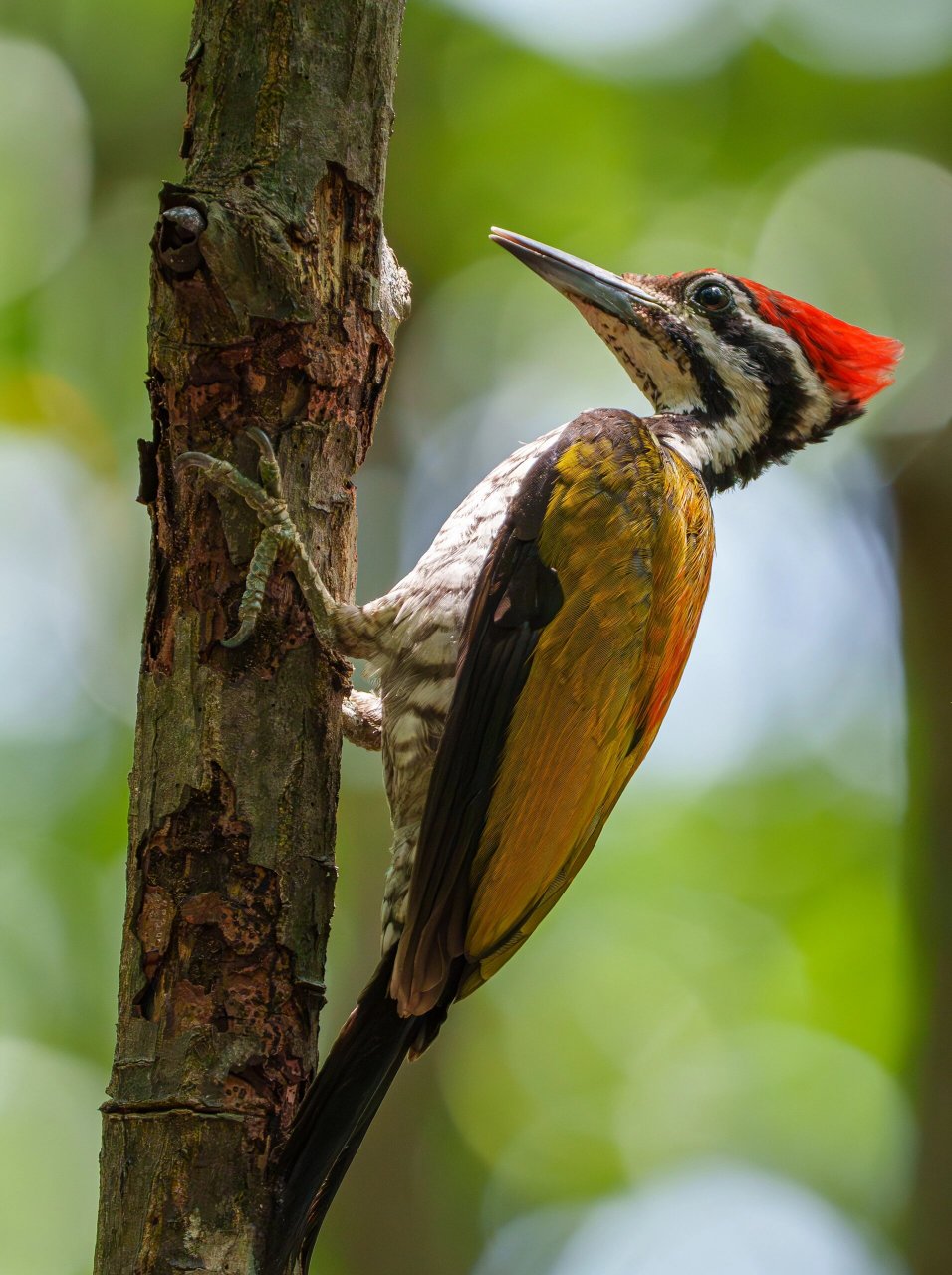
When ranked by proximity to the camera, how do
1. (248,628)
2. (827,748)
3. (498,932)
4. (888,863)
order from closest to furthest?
(248,628), (498,932), (888,863), (827,748)

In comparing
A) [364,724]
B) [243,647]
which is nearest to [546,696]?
[364,724]

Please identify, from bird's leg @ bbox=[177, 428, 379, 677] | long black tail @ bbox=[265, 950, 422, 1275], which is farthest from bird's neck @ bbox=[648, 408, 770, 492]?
long black tail @ bbox=[265, 950, 422, 1275]

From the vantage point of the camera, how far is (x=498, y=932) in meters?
2.65

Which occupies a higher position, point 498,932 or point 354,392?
point 354,392

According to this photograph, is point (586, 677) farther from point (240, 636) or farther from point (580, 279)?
point (580, 279)

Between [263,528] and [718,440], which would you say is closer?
[263,528]

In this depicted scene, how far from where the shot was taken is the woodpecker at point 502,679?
2426 millimetres

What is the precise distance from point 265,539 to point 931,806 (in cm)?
308

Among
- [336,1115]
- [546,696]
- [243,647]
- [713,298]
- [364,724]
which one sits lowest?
[336,1115]

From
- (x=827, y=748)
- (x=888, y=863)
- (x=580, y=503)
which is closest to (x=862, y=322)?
(x=827, y=748)

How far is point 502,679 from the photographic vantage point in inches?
108

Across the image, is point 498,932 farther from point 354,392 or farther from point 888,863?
point 888,863

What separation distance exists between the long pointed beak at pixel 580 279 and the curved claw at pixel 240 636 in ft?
5.59

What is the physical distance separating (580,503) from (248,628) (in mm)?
975
